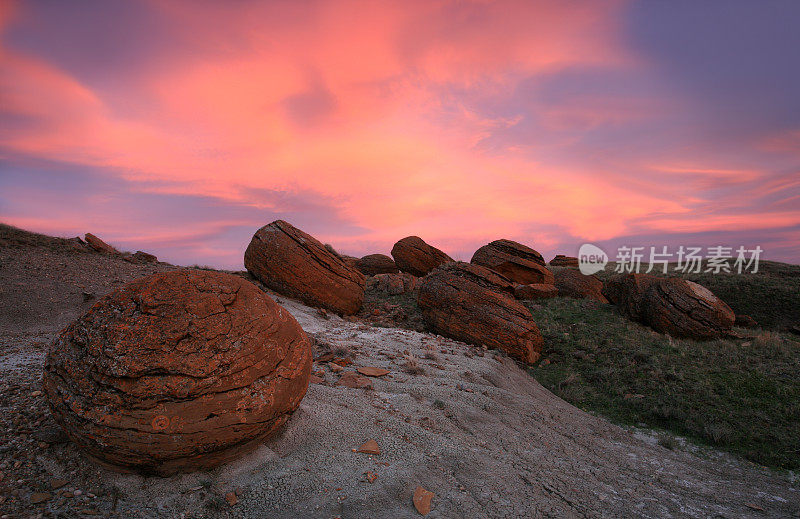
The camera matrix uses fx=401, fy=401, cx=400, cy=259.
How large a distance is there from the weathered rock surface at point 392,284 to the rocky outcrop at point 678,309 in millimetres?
9817

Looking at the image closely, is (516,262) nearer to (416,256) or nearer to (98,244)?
(416,256)

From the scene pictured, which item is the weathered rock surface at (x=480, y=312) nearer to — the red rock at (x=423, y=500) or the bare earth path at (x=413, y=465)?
the bare earth path at (x=413, y=465)

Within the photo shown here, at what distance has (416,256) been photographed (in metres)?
26.2

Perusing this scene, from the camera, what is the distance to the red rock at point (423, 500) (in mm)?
3920

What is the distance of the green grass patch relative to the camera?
857 cm

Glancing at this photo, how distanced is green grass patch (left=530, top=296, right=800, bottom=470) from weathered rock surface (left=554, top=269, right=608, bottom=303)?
570cm

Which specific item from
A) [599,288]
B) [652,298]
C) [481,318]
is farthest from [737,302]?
[481,318]

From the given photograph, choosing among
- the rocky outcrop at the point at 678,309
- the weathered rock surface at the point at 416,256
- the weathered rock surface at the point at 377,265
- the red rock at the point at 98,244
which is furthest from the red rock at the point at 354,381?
the weathered rock surface at the point at 377,265

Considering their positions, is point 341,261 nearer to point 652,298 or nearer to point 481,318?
point 481,318

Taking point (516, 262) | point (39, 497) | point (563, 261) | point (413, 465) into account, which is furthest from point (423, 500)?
point (563, 261)

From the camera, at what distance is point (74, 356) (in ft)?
14.2

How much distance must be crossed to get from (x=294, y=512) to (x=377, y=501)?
2.66 feet

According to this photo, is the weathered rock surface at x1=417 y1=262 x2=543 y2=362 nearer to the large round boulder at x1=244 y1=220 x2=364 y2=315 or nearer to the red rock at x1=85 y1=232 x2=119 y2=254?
the large round boulder at x1=244 y1=220 x2=364 y2=315

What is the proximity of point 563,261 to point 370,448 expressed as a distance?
44.7m
